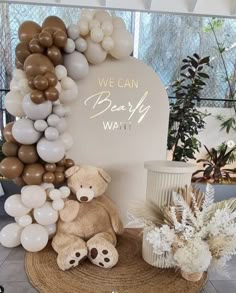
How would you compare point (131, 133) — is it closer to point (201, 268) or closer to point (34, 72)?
point (34, 72)

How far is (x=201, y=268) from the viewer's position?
1802 mm

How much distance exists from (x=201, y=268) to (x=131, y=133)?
4.69 ft

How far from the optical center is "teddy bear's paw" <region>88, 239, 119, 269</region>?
6.93 feet

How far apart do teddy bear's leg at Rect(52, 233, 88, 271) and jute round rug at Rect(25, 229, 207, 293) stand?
6 centimetres

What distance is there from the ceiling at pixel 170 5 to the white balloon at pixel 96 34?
136 centimetres

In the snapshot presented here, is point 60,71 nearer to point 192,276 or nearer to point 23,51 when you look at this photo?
point 23,51

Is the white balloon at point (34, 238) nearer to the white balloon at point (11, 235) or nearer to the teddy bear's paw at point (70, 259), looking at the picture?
the white balloon at point (11, 235)

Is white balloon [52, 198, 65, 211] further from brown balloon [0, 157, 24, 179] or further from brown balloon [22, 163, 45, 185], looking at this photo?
brown balloon [0, 157, 24, 179]

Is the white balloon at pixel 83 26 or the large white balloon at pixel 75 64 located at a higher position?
the white balloon at pixel 83 26

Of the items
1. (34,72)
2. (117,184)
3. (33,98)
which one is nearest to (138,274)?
(117,184)

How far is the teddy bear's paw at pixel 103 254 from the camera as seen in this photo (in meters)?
2.11

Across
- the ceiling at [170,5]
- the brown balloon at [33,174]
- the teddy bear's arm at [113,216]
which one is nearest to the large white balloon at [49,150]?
the brown balloon at [33,174]

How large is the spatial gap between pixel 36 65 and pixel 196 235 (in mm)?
1753

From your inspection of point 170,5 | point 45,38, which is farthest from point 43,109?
point 170,5
